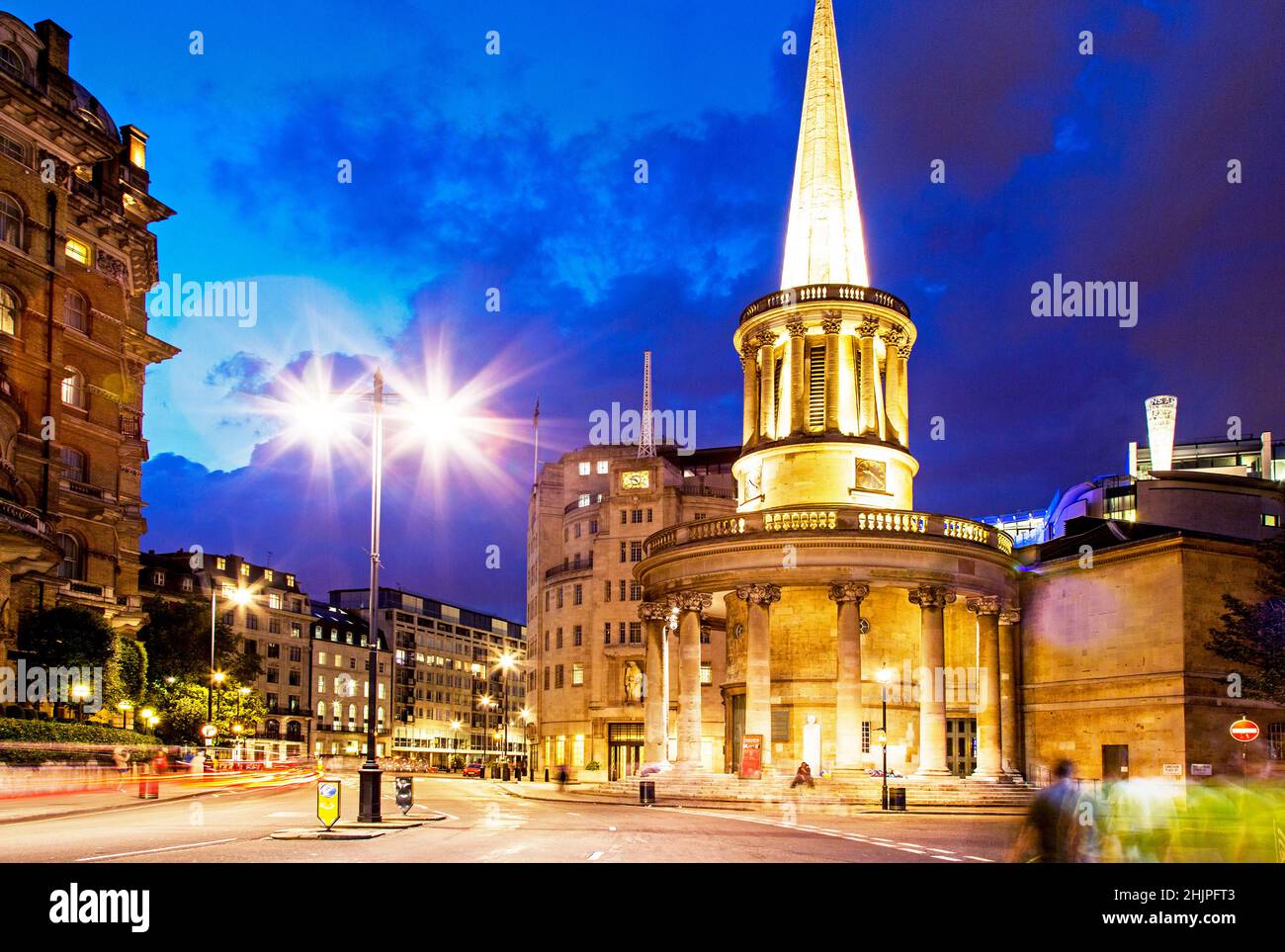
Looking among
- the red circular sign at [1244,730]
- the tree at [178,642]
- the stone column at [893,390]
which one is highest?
the stone column at [893,390]

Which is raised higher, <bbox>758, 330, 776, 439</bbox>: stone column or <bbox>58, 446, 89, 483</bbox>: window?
<bbox>758, 330, 776, 439</bbox>: stone column

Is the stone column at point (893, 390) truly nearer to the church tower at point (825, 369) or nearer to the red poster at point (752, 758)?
the church tower at point (825, 369)

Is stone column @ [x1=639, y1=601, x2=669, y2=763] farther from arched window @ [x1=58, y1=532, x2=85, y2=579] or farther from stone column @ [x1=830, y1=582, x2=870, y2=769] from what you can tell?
arched window @ [x1=58, y1=532, x2=85, y2=579]

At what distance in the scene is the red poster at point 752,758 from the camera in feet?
165

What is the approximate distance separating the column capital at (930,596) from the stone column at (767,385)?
11626 mm

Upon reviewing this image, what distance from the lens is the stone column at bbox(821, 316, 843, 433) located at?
58.2 meters

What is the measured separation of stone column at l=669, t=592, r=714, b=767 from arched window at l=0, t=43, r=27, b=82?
41053 millimetres

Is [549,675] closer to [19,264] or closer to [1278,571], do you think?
[19,264]

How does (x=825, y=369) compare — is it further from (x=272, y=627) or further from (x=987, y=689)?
(x=272, y=627)

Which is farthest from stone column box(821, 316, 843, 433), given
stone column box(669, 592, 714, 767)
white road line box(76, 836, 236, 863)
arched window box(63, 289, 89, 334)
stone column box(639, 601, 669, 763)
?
arched window box(63, 289, 89, 334)

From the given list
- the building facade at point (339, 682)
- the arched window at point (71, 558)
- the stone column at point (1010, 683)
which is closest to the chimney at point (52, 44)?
the arched window at point (71, 558)

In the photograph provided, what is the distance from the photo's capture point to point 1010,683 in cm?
5653
